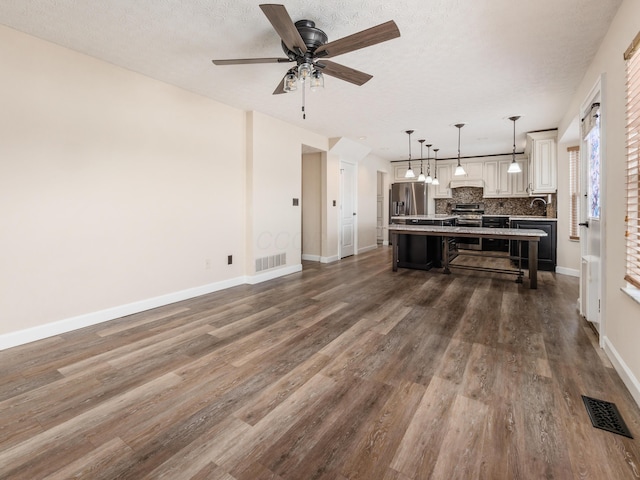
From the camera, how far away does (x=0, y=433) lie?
5.13 feet

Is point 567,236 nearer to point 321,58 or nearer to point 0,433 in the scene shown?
point 321,58

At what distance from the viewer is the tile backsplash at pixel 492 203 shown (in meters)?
7.74

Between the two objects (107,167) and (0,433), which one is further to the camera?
(107,167)

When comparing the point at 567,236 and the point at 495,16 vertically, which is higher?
the point at 495,16

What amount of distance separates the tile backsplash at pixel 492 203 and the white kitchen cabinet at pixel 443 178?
364mm

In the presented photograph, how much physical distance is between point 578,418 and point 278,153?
461 cm

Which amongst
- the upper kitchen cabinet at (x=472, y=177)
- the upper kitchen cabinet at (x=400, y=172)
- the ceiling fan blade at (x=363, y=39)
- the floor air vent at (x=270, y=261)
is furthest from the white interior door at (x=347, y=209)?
the ceiling fan blade at (x=363, y=39)

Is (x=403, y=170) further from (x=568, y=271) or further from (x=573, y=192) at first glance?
(x=568, y=271)

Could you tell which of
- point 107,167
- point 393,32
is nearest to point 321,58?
point 393,32

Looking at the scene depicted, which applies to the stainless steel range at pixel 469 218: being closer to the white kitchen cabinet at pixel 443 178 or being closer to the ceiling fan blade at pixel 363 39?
the white kitchen cabinet at pixel 443 178

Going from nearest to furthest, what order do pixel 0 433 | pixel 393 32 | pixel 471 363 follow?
1. pixel 0 433
2. pixel 393 32
3. pixel 471 363

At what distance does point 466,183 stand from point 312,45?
6.92m

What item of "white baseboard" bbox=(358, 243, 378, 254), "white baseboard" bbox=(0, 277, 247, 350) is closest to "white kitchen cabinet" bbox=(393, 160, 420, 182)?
"white baseboard" bbox=(358, 243, 378, 254)

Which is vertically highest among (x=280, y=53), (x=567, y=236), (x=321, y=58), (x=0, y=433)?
(x=280, y=53)
